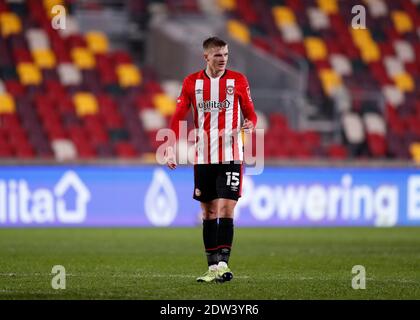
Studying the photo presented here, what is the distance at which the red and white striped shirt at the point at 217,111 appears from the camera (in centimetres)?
897

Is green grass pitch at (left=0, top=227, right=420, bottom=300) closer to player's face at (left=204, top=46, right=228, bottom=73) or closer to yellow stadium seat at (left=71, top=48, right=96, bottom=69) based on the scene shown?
player's face at (left=204, top=46, right=228, bottom=73)

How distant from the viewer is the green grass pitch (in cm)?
811

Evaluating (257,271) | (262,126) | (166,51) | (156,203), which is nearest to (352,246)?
(257,271)

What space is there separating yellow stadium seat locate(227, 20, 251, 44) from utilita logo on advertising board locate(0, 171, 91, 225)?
8.13 m

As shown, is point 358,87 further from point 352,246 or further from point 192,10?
point 352,246

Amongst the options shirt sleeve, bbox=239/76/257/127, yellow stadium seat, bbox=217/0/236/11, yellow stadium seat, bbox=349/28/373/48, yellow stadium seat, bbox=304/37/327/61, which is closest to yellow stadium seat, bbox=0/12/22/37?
yellow stadium seat, bbox=217/0/236/11

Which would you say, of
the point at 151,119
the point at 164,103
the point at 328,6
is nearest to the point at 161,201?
the point at 151,119

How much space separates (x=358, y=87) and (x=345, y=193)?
22.5 feet

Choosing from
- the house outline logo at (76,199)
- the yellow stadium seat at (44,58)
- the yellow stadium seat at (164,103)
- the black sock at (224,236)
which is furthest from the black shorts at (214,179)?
the yellow stadium seat at (44,58)

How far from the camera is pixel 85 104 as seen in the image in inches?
856

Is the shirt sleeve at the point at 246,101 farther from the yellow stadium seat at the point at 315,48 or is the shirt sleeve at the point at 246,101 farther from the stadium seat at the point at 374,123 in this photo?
the yellow stadium seat at the point at 315,48

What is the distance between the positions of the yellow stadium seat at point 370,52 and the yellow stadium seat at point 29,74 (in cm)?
845

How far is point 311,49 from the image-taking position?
25844 mm

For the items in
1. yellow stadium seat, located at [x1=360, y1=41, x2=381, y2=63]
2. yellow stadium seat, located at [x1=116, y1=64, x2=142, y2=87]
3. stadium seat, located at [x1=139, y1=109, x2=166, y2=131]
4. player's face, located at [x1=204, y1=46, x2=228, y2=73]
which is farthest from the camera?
yellow stadium seat, located at [x1=360, y1=41, x2=381, y2=63]
